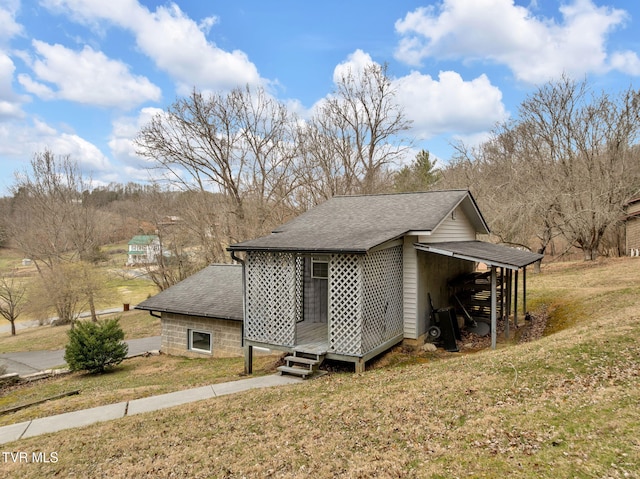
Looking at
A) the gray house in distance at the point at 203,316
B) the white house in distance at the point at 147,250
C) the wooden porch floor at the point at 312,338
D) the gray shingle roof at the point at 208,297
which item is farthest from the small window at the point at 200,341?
the white house in distance at the point at 147,250

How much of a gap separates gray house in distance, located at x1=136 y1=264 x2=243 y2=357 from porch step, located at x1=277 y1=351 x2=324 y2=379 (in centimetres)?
372

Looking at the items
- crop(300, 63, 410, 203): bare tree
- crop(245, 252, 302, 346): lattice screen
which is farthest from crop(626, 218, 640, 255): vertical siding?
crop(245, 252, 302, 346): lattice screen

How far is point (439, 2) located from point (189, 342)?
1706 cm

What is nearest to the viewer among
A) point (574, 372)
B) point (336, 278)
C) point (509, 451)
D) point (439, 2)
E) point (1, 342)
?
point (509, 451)

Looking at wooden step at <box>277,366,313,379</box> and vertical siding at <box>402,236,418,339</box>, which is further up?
vertical siding at <box>402,236,418,339</box>

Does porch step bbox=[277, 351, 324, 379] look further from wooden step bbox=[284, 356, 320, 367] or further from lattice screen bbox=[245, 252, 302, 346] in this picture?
lattice screen bbox=[245, 252, 302, 346]

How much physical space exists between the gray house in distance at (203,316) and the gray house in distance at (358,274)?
2913 millimetres

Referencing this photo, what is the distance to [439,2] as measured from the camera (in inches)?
664

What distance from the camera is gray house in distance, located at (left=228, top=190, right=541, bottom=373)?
28.0ft

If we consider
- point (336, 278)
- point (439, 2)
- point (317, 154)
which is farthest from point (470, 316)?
point (317, 154)

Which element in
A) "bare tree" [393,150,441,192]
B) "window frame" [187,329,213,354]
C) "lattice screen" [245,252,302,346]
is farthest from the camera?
"bare tree" [393,150,441,192]

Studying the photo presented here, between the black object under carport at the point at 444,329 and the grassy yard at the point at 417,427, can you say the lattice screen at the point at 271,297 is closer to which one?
the grassy yard at the point at 417,427

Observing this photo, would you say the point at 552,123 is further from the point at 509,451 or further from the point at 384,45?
the point at 509,451

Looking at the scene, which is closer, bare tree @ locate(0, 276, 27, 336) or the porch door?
the porch door
